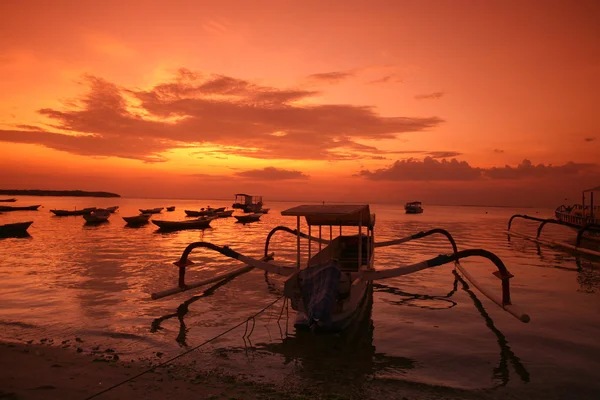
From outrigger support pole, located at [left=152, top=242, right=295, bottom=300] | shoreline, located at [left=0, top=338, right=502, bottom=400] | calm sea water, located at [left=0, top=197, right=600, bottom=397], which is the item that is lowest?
calm sea water, located at [left=0, top=197, right=600, bottom=397]

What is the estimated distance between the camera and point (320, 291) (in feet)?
30.6

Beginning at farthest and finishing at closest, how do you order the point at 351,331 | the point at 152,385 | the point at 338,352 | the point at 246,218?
the point at 246,218 < the point at 351,331 < the point at 338,352 < the point at 152,385

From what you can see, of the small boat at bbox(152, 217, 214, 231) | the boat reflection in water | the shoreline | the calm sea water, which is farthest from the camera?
the small boat at bbox(152, 217, 214, 231)

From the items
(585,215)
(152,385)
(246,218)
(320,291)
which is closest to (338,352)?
(320,291)

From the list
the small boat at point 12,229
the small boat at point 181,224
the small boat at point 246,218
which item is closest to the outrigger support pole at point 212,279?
the small boat at point 181,224

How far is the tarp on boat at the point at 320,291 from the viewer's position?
28.6 feet

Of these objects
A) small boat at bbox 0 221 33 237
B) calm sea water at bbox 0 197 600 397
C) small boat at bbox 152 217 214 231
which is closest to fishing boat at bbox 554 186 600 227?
calm sea water at bbox 0 197 600 397

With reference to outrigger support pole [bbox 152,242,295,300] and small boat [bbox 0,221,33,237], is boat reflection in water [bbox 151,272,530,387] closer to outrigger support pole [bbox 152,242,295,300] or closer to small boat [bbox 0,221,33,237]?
outrigger support pole [bbox 152,242,295,300]

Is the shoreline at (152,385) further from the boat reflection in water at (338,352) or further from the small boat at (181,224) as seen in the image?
the small boat at (181,224)

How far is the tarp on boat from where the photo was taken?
8.72m

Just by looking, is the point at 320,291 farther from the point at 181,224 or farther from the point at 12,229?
the point at 181,224

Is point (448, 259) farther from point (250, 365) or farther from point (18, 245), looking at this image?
point (18, 245)

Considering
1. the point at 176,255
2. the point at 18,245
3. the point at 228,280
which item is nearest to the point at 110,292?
the point at 228,280

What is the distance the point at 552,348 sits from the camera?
9.41m
